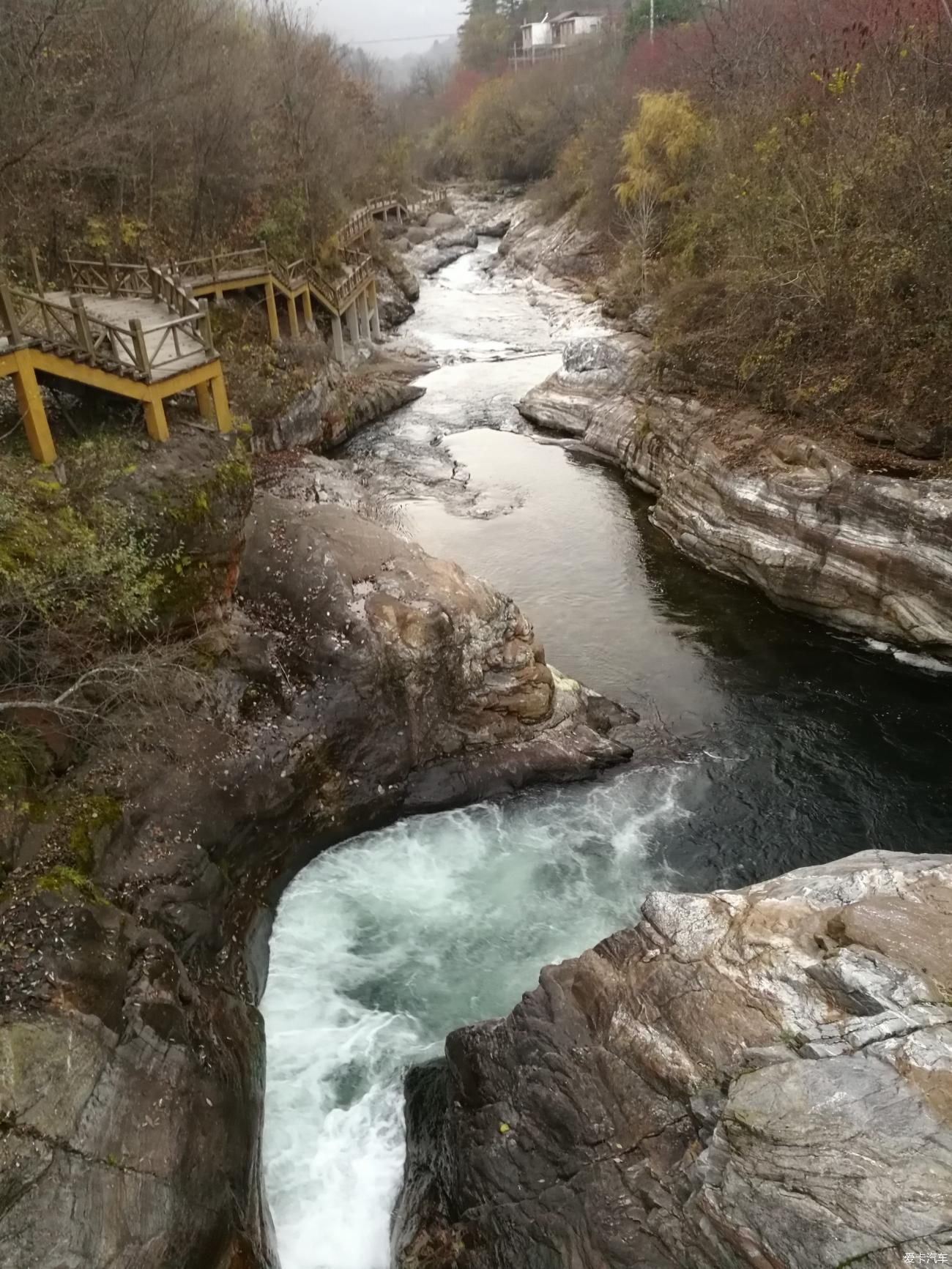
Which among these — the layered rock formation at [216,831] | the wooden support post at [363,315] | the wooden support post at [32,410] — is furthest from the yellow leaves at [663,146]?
the wooden support post at [32,410]

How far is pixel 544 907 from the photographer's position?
12375 mm

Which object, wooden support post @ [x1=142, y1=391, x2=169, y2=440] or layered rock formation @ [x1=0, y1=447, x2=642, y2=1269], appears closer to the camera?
layered rock formation @ [x1=0, y1=447, x2=642, y2=1269]

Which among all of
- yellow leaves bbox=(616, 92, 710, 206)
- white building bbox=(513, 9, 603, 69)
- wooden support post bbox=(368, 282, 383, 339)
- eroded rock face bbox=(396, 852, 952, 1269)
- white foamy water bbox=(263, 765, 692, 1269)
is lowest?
white foamy water bbox=(263, 765, 692, 1269)

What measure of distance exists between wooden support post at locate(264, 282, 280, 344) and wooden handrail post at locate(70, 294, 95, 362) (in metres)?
13.7

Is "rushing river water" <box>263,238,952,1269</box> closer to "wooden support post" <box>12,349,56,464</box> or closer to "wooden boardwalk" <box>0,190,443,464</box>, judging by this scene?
"wooden support post" <box>12,349,56,464</box>

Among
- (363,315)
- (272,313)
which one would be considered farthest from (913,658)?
(363,315)

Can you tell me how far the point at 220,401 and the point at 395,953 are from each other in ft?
34.9

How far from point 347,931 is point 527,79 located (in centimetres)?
8246

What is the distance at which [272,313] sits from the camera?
85.1 ft

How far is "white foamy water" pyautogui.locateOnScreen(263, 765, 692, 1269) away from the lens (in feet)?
30.2

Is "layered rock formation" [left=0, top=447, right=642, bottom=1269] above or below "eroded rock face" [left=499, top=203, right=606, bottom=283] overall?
below

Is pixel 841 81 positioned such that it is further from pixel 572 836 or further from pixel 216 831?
pixel 216 831

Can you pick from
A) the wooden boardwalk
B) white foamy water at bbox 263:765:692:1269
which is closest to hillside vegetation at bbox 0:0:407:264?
the wooden boardwalk

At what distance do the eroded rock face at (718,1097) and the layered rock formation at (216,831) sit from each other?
2.53 metres
